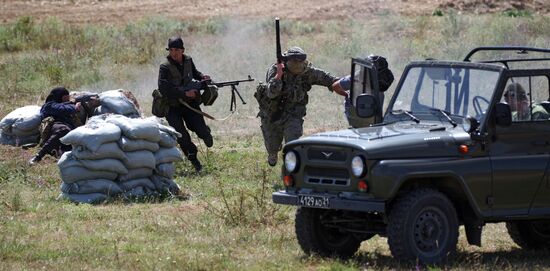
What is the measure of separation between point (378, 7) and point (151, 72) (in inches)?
512

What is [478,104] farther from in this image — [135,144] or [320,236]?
[135,144]

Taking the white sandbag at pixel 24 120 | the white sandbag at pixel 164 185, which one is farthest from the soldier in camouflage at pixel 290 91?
the white sandbag at pixel 24 120

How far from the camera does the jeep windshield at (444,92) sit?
996cm

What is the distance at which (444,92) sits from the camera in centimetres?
1023

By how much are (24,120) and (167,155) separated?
4135 mm

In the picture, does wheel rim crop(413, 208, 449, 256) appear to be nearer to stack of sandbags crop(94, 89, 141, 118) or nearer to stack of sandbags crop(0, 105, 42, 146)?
stack of sandbags crop(94, 89, 141, 118)

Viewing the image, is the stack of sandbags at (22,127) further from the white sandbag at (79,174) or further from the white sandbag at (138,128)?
the white sandbag at (79,174)

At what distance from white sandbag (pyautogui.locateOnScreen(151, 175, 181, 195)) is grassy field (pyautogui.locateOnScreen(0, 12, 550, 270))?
0.27m

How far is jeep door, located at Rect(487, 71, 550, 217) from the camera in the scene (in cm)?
973

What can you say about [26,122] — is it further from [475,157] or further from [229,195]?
[475,157]

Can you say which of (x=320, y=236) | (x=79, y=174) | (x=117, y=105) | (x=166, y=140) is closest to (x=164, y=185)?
(x=166, y=140)

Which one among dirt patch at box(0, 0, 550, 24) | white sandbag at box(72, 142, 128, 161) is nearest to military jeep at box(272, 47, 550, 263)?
white sandbag at box(72, 142, 128, 161)

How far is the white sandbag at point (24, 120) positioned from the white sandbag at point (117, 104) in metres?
1.26

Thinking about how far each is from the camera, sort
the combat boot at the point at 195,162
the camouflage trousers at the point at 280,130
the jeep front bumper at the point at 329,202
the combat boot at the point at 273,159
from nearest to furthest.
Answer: the jeep front bumper at the point at 329,202
the camouflage trousers at the point at 280,130
the combat boot at the point at 273,159
the combat boot at the point at 195,162
